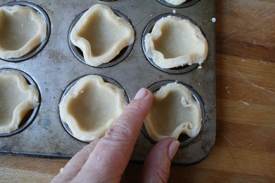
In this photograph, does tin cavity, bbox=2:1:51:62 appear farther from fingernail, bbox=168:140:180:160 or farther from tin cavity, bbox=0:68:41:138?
fingernail, bbox=168:140:180:160

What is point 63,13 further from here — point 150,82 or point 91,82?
point 150,82

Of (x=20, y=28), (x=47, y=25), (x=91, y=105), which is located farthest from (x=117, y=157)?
(x=20, y=28)

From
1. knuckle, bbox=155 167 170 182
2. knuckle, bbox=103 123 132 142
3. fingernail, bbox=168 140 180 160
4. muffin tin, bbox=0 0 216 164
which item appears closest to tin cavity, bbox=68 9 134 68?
muffin tin, bbox=0 0 216 164

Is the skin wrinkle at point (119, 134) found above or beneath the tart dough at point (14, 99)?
beneath

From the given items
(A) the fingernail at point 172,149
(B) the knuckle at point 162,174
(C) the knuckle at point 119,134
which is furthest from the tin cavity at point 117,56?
(B) the knuckle at point 162,174

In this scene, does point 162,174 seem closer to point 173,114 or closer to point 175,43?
point 173,114

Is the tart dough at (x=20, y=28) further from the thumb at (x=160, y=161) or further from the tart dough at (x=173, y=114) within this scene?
the thumb at (x=160, y=161)
